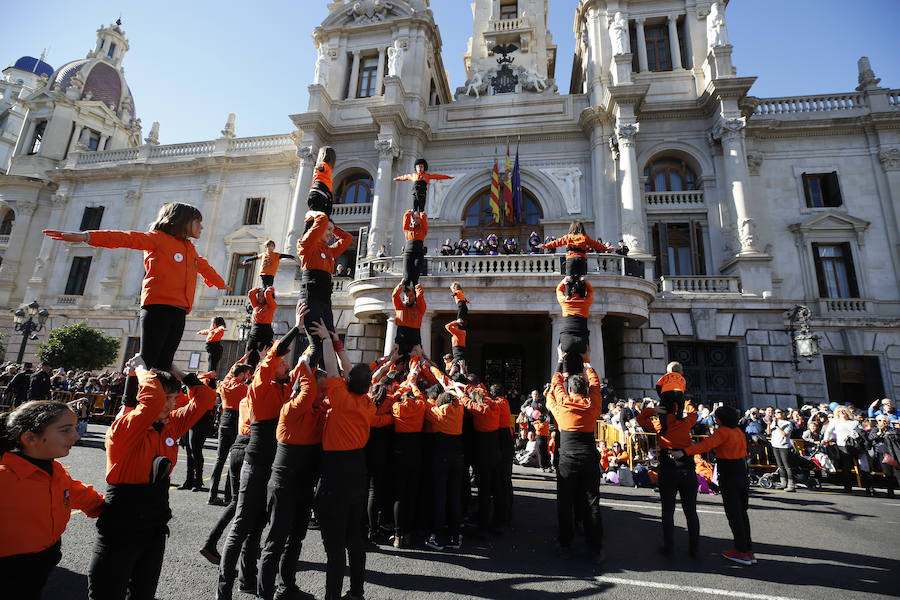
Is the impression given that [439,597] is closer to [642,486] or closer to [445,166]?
[642,486]

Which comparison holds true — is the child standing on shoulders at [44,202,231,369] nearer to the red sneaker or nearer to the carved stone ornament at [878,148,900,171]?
the red sneaker

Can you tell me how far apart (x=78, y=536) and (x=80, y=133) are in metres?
38.6

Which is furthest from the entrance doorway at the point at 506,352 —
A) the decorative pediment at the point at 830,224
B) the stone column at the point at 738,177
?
the decorative pediment at the point at 830,224

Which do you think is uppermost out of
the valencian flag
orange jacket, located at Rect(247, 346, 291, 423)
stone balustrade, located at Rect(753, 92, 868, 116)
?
stone balustrade, located at Rect(753, 92, 868, 116)

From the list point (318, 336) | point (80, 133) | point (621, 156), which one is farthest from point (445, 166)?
point (80, 133)

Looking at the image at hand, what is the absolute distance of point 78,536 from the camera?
18.0 ft

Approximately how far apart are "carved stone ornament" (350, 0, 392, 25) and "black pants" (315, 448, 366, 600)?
28.1m

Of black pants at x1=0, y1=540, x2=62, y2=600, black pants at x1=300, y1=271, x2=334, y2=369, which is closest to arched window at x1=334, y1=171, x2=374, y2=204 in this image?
black pants at x1=300, y1=271, x2=334, y2=369

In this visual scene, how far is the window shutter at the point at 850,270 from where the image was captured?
18.8 m

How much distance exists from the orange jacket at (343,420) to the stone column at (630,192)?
16452 millimetres

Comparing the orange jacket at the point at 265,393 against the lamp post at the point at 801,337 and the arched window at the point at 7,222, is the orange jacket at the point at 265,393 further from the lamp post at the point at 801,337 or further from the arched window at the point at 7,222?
the arched window at the point at 7,222

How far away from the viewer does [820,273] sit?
19.2 metres

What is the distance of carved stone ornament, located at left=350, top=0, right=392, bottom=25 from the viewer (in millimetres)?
25453

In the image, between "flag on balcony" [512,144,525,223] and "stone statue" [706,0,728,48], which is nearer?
"flag on balcony" [512,144,525,223]
